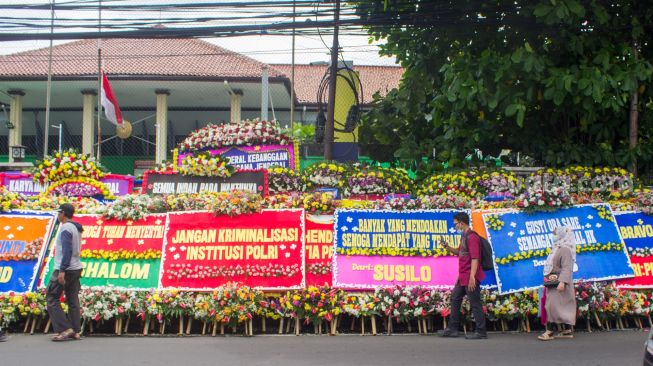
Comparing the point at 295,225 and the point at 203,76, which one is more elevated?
the point at 203,76

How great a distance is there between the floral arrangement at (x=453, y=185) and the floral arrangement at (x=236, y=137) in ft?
10.3

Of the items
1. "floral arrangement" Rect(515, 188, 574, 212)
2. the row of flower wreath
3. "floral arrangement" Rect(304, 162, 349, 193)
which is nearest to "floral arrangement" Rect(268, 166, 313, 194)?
"floral arrangement" Rect(304, 162, 349, 193)

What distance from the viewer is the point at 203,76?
27.3 m

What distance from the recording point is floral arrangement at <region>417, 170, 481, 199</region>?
1241 cm

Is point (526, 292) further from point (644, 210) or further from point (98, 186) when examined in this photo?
point (98, 186)

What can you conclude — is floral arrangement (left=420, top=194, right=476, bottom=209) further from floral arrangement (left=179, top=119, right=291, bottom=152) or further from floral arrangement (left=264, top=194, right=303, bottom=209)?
floral arrangement (left=179, top=119, right=291, bottom=152)

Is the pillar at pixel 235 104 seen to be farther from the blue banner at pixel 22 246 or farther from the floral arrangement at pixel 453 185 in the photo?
the blue banner at pixel 22 246

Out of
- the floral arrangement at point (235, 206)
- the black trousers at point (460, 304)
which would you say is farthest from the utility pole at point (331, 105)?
the black trousers at point (460, 304)

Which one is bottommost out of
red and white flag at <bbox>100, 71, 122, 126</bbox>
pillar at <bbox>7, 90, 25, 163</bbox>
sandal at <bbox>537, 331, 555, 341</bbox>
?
sandal at <bbox>537, 331, 555, 341</bbox>

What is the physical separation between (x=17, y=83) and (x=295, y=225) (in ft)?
75.7

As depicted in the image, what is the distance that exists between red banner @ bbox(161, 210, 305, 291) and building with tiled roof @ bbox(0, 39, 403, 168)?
680 inches

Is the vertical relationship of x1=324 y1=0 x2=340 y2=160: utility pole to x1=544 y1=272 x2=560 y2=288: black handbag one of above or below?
above

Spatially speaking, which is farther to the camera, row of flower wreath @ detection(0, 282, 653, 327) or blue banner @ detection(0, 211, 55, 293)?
blue banner @ detection(0, 211, 55, 293)

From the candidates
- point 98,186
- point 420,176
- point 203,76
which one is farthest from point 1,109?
point 420,176
